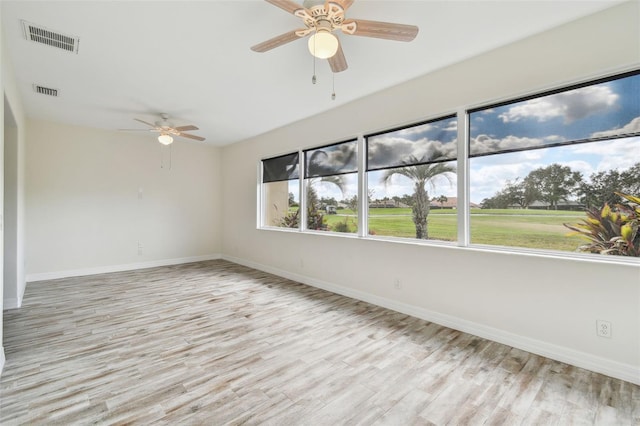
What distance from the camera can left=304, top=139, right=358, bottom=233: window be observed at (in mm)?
4250

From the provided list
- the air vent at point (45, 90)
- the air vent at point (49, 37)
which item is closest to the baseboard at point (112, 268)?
the air vent at point (45, 90)

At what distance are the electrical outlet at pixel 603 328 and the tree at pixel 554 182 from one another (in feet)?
3.10

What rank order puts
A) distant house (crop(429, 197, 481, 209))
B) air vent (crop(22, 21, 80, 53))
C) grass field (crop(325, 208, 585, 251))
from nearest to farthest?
1. air vent (crop(22, 21, 80, 53))
2. grass field (crop(325, 208, 585, 251))
3. distant house (crop(429, 197, 481, 209))

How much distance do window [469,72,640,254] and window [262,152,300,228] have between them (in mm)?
3041

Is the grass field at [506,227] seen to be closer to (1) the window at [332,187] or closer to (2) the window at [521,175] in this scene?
(2) the window at [521,175]

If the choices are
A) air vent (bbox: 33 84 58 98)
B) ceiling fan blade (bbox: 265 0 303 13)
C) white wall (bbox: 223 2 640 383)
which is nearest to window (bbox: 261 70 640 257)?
white wall (bbox: 223 2 640 383)

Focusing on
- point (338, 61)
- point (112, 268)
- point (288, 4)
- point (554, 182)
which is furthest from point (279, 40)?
point (112, 268)

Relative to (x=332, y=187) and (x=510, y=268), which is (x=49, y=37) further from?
(x=510, y=268)

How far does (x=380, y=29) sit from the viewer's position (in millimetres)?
1938

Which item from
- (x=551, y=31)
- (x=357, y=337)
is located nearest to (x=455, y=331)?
(x=357, y=337)

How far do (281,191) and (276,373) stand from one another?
385 centimetres

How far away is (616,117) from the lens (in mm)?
2215

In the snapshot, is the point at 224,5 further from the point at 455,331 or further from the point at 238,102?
the point at 455,331

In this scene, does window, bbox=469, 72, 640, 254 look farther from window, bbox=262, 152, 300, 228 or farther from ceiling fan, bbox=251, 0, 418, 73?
window, bbox=262, 152, 300, 228
